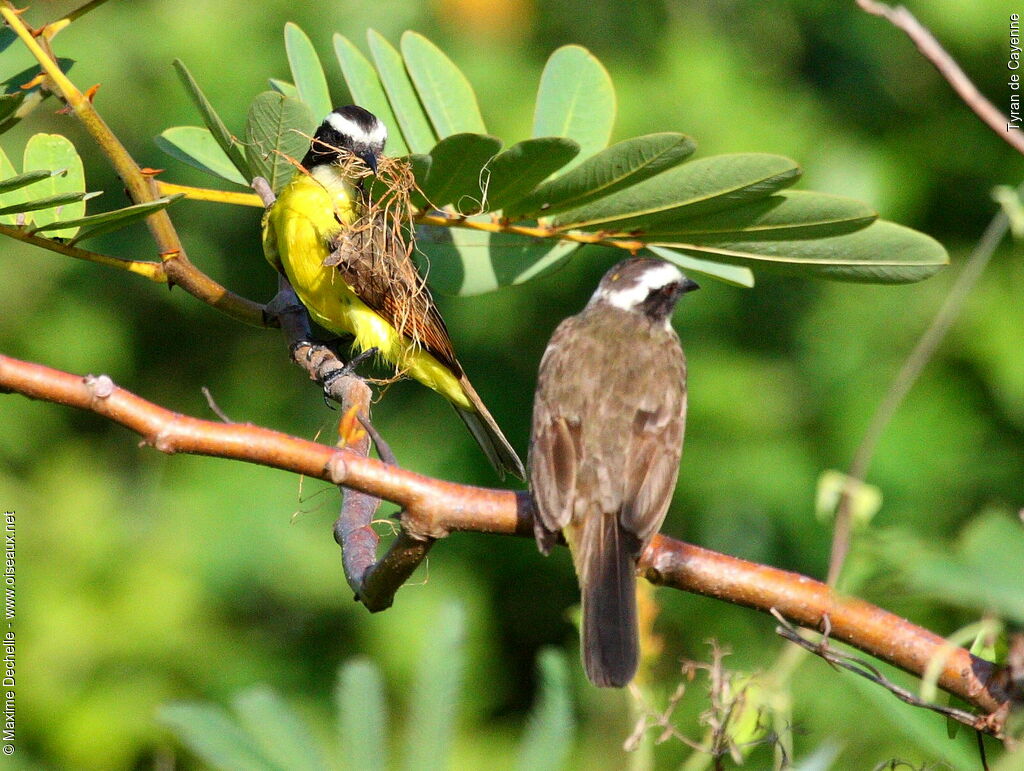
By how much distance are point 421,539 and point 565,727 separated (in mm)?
434

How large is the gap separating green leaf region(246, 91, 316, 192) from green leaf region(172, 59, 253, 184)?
3 cm

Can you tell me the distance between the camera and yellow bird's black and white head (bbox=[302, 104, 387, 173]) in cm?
286

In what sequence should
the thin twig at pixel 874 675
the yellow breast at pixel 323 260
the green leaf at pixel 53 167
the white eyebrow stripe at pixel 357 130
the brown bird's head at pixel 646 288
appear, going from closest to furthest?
the thin twig at pixel 874 675
the green leaf at pixel 53 167
the white eyebrow stripe at pixel 357 130
the yellow breast at pixel 323 260
the brown bird's head at pixel 646 288

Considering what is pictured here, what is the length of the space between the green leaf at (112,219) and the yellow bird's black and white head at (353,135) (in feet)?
2.20

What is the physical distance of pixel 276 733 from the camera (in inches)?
86.0

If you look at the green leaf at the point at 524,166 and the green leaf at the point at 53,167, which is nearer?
the green leaf at the point at 524,166

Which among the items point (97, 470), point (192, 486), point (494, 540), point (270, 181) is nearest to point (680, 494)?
point (494, 540)

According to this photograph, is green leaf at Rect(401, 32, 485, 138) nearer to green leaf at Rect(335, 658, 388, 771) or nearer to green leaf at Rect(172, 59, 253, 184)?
green leaf at Rect(172, 59, 253, 184)

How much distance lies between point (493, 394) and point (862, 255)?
432cm

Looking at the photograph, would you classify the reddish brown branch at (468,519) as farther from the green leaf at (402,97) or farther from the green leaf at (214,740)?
the green leaf at (402,97)

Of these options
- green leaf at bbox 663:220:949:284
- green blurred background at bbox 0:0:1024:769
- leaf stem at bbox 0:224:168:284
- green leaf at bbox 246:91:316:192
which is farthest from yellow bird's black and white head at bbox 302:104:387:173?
green blurred background at bbox 0:0:1024:769

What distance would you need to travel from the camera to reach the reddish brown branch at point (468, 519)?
5.80 ft

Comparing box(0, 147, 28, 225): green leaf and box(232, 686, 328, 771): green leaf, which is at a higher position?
box(0, 147, 28, 225): green leaf

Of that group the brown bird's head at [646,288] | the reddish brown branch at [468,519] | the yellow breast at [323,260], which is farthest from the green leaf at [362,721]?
the brown bird's head at [646,288]
